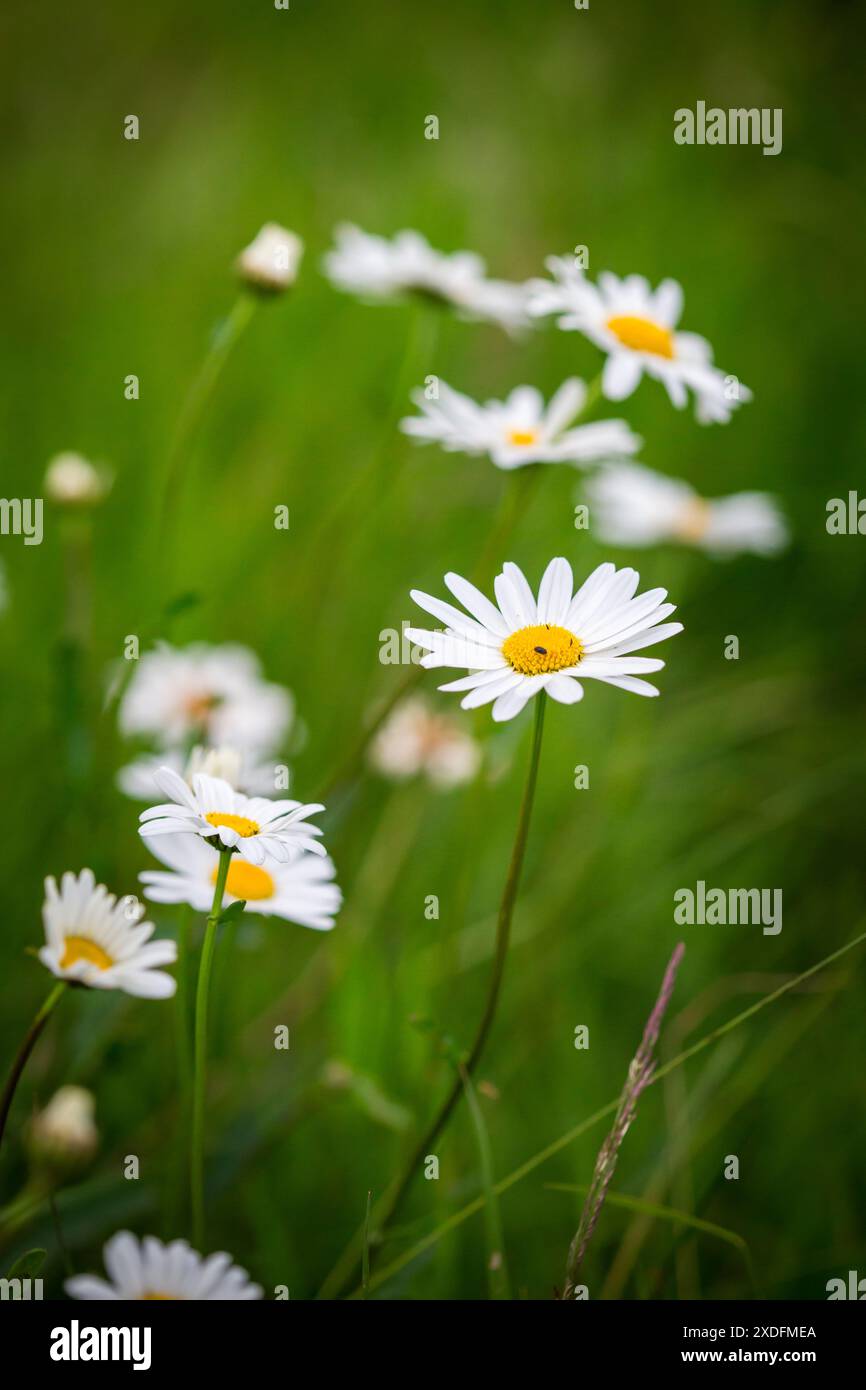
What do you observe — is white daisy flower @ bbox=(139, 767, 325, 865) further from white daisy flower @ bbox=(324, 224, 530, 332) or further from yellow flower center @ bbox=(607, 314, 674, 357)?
white daisy flower @ bbox=(324, 224, 530, 332)

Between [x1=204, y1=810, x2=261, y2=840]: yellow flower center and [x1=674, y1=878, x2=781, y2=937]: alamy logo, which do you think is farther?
[x1=674, y1=878, x2=781, y2=937]: alamy logo

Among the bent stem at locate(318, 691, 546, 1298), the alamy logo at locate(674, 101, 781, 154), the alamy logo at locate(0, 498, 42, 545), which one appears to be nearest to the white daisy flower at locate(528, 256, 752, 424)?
the bent stem at locate(318, 691, 546, 1298)

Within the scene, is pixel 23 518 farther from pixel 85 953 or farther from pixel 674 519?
pixel 85 953

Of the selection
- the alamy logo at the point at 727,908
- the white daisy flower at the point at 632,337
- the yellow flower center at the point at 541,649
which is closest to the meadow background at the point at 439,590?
the alamy logo at the point at 727,908
